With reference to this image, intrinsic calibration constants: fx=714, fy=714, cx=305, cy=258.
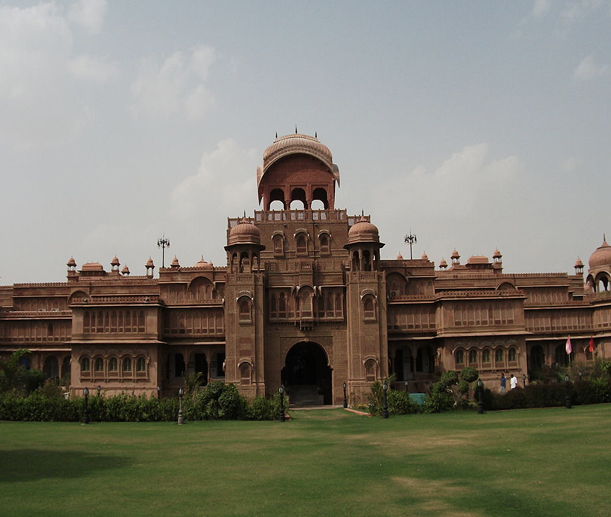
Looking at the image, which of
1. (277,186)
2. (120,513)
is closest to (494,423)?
(120,513)

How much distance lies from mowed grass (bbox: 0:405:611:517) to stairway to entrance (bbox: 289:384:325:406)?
19.3 m

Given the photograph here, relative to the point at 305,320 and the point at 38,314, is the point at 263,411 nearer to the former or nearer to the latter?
the point at 305,320

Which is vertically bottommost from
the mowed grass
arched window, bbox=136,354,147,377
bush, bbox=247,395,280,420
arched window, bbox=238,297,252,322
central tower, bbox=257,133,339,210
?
the mowed grass

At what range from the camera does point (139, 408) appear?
33031 millimetres

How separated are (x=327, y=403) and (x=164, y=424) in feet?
60.9

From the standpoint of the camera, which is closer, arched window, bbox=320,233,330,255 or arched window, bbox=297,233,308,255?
arched window, bbox=297,233,308,255

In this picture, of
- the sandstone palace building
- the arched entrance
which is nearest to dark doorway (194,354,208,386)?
the sandstone palace building

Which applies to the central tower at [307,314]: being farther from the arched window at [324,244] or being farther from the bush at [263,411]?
the bush at [263,411]

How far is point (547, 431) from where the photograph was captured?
961 inches

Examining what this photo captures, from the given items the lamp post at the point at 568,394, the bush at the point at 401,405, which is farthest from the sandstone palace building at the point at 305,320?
the lamp post at the point at 568,394

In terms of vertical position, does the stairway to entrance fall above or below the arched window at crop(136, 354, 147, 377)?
below

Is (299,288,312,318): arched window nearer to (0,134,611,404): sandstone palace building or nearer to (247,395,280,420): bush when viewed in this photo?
(0,134,611,404): sandstone palace building

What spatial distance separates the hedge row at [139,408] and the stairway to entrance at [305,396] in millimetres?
14091

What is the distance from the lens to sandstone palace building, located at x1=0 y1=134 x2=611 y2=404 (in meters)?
46.7
